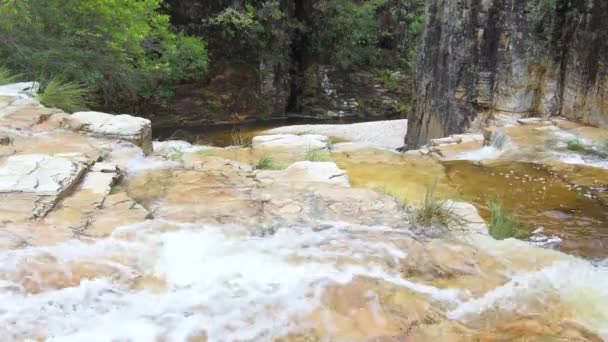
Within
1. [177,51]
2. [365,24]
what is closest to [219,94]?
[177,51]

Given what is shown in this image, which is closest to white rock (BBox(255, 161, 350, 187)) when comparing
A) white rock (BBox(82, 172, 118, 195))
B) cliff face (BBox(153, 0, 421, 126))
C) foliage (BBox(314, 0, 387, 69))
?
white rock (BBox(82, 172, 118, 195))

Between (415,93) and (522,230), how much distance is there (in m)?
7.95

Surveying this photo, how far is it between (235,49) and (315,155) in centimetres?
1410

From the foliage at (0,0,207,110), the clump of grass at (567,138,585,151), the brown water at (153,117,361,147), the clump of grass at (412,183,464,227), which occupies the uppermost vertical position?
the foliage at (0,0,207,110)

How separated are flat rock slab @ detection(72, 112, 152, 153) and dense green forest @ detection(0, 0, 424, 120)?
195 inches

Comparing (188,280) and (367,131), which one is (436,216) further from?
(367,131)

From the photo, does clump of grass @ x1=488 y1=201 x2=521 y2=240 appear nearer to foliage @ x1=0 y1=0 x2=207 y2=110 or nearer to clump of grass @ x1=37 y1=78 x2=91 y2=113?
clump of grass @ x1=37 y1=78 x2=91 y2=113

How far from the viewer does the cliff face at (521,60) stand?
Answer: 801cm

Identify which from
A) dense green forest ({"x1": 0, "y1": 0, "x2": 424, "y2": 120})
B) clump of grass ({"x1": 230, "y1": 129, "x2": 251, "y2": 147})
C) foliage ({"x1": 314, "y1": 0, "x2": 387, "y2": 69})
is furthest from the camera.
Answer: foliage ({"x1": 314, "y1": 0, "x2": 387, "y2": 69})

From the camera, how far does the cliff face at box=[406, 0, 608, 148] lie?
8008 millimetres

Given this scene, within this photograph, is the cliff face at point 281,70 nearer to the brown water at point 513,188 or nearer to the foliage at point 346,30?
the foliage at point 346,30

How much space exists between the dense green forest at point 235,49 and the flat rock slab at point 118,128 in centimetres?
495

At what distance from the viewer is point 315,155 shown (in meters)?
5.56

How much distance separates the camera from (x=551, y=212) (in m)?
4.81
